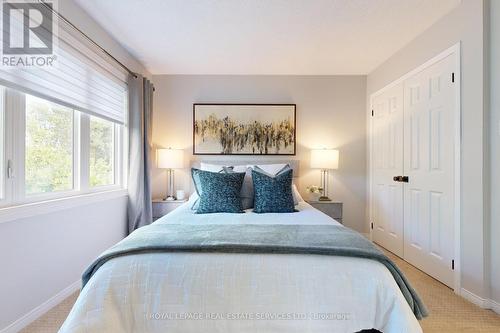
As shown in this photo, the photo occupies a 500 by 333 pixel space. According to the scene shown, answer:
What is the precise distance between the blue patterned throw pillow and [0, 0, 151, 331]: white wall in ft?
3.28

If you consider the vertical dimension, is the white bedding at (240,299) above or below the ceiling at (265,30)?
below

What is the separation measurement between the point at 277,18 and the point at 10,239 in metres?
2.55

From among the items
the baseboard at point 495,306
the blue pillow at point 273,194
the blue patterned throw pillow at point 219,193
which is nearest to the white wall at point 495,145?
the baseboard at point 495,306

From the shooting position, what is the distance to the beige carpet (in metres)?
1.73

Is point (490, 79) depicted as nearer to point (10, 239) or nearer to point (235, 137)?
point (235, 137)

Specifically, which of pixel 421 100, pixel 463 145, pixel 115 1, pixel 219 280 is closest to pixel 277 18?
pixel 115 1

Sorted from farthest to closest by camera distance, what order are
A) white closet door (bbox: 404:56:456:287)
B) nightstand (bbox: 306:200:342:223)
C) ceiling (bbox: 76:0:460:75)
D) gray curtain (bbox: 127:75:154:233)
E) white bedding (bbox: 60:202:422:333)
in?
1. nightstand (bbox: 306:200:342:223)
2. gray curtain (bbox: 127:75:154:233)
3. white closet door (bbox: 404:56:456:287)
4. ceiling (bbox: 76:0:460:75)
5. white bedding (bbox: 60:202:422:333)

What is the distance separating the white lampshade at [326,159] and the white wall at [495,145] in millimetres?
1638

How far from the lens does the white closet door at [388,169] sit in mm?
3020

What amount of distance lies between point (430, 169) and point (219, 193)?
2.02 metres

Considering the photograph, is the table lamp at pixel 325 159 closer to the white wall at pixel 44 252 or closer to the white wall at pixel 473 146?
the white wall at pixel 473 146

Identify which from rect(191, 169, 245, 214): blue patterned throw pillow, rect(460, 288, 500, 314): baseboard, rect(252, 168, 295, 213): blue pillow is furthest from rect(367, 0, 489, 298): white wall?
rect(191, 169, 245, 214): blue patterned throw pillow

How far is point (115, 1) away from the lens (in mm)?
2105

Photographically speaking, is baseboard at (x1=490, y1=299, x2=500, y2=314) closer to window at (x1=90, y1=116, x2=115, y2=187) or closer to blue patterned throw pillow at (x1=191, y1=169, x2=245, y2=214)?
blue patterned throw pillow at (x1=191, y1=169, x2=245, y2=214)
